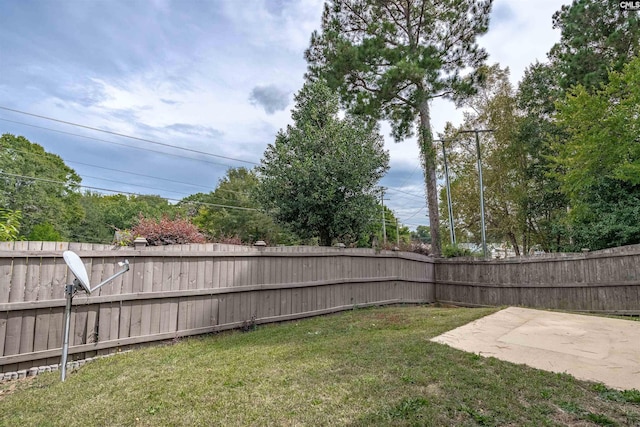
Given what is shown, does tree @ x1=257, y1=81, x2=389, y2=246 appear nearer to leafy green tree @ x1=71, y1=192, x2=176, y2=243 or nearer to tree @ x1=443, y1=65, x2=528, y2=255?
tree @ x1=443, y1=65, x2=528, y2=255

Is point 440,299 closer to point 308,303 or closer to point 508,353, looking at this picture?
point 308,303

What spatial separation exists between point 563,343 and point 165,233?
19.4ft

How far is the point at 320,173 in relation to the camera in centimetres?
809

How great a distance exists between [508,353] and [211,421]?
3006 millimetres

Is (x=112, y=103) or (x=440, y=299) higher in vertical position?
(x=112, y=103)

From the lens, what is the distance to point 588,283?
7.23m

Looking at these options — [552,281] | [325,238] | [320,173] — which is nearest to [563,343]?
[552,281]

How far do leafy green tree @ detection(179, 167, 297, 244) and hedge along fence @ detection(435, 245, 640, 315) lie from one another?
40.2 feet

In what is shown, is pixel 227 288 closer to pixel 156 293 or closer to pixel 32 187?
pixel 156 293

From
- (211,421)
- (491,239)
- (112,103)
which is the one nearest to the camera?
(211,421)

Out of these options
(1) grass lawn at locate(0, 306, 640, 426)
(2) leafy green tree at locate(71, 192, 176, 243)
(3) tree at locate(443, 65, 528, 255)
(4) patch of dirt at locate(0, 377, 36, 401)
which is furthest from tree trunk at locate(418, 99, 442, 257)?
(2) leafy green tree at locate(71, 192, 176, 243)

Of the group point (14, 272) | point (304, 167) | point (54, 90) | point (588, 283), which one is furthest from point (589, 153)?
point (54, 90)

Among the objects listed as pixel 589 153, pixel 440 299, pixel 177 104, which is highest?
pixel 177 104

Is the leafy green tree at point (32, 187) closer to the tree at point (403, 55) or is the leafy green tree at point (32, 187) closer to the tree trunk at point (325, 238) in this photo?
the tree at point (403, 55)
